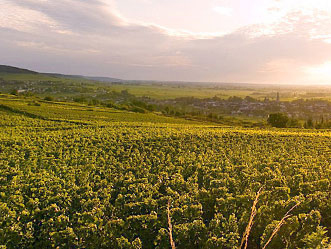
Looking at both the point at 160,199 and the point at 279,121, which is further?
the point at 279,121

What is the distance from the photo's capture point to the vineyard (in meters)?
9.51

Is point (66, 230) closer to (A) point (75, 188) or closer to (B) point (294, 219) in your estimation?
(A) point (75, 188)

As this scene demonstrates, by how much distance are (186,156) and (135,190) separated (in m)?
9.11

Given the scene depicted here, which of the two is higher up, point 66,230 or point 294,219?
point 294,219

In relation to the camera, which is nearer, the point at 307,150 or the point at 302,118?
the point at 307,150

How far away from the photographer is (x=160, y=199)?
40.4 ft

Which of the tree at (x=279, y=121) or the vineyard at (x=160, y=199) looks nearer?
the vineyard at (x=160, y=199)

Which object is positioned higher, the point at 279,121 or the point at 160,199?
the point at 279,121

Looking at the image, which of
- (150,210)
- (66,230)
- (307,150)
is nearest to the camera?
(66,230)

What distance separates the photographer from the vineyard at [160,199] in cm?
951

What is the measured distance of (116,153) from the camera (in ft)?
74.6

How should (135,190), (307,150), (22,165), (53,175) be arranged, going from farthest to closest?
(307,150), (22,165), (53,175), (135,190)

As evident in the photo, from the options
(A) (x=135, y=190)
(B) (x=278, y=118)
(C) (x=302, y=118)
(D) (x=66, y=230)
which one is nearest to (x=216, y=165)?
(A) (x=135, y=190)

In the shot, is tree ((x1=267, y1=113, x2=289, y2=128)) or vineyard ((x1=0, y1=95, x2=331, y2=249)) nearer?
vineyard ((x1=0, y1=95, x2=331, y2=249))
